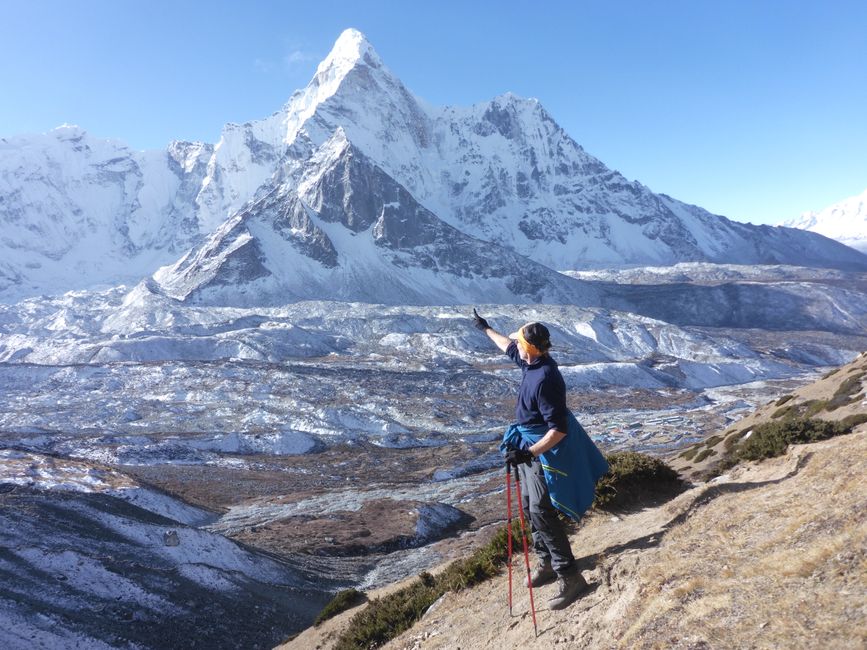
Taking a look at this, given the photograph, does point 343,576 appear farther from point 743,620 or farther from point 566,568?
point 743,620

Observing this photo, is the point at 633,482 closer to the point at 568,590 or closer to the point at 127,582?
the point at 568,590

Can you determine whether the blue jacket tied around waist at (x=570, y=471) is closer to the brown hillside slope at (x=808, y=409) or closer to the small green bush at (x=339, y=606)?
the small green bush at (x=339, y=606)

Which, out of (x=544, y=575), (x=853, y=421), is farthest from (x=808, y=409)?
(x=544, y=575)

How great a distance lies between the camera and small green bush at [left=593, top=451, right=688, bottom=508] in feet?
34.9

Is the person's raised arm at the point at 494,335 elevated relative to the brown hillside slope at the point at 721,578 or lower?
elevated

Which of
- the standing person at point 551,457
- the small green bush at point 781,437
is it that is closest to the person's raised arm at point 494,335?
the standing person at point 551,457

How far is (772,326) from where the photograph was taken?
199625 millimetres

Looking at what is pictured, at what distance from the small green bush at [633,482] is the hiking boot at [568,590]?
3932mm

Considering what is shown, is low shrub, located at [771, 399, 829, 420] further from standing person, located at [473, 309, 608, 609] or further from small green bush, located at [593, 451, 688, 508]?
standing person, located at [473, 309, 608, 609]

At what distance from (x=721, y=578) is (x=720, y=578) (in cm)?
1

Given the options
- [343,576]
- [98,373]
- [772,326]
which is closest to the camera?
[343,576]

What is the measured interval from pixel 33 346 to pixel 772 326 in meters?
227

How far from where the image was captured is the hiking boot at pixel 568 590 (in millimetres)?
6727

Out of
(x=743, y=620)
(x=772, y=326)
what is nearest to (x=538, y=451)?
(x=743, y=620)
